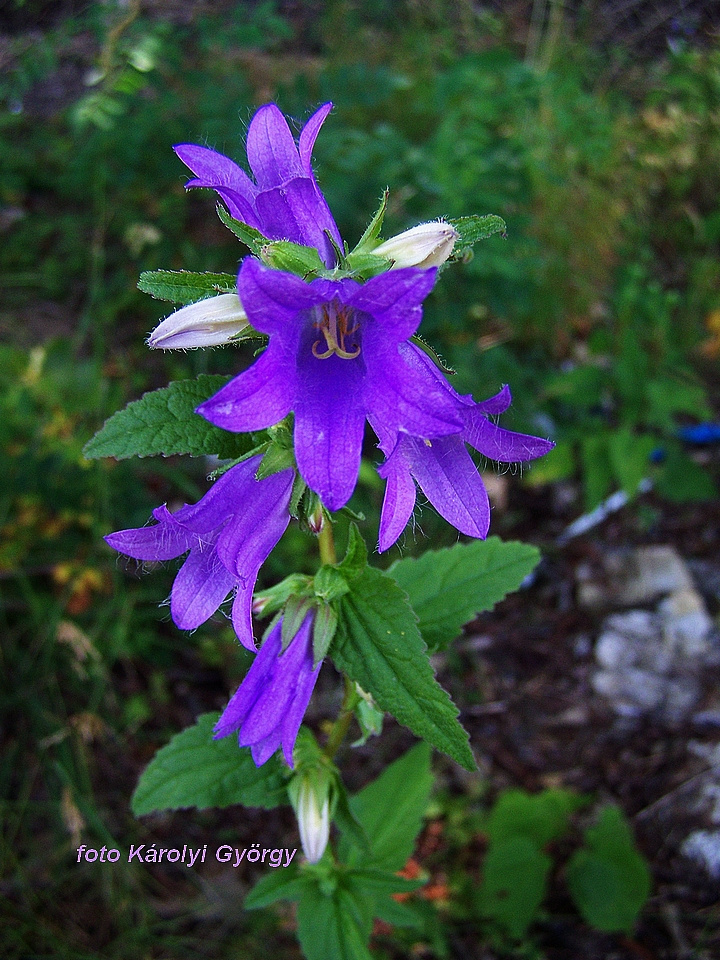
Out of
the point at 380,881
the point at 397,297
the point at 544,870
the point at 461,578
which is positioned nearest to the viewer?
the point at 397,297

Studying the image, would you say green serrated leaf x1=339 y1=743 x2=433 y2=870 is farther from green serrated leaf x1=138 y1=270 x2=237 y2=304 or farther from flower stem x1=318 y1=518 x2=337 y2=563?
green serrated leaf x1=138 y1=270 x2=237 y2=304

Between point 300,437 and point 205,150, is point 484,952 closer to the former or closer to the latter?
point 300,437

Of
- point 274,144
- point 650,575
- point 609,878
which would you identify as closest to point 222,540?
point 274,144

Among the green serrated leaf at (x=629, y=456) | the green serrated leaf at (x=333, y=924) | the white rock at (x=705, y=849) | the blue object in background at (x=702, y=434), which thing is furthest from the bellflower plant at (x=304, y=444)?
the blue object in background at (x=702, y=434)

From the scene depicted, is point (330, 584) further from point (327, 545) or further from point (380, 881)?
point (380, 881)

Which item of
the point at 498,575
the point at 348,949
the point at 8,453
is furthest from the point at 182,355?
the point at 348,949

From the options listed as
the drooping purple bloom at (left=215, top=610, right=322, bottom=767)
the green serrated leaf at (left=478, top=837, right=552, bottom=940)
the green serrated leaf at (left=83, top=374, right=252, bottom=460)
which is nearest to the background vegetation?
the green serrated leaf at (left=478, top=837, right=552, bottom=940)
